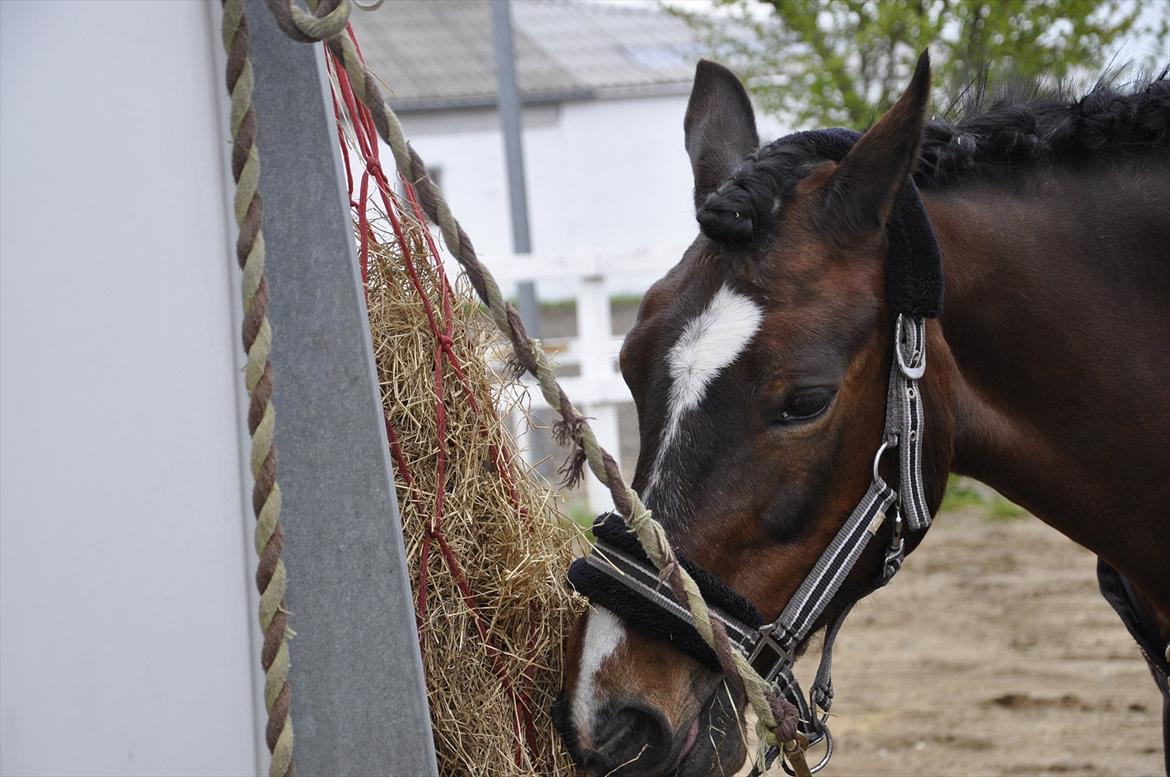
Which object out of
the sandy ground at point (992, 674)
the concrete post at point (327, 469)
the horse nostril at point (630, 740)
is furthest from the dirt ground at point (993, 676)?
the concrete post at point (327, 469)

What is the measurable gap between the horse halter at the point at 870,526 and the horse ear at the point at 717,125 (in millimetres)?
531

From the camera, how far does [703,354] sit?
73.8 inches

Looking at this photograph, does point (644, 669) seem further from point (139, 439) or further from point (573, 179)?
point (573, 179)

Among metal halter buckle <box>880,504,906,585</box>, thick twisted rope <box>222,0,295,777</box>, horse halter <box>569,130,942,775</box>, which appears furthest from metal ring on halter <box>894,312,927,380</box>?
thick twisted rope <box>222,0,295,777</box>

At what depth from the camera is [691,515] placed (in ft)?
6.05

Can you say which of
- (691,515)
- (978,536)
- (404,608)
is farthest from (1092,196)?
(978,536)

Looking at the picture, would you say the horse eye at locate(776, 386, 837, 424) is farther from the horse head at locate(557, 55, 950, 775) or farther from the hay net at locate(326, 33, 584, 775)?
the hay net at locate(326, 33, 584, 775)

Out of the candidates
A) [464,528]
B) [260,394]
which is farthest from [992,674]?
[260,394]

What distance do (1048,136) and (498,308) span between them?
1.29 m

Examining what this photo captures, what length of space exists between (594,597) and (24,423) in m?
0.89

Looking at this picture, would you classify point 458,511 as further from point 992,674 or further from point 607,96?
point 607,96

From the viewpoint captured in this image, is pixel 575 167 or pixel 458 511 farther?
pixel 575 167

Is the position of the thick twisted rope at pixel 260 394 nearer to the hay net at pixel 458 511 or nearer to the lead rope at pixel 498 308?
the lead rope at pixel 498 308

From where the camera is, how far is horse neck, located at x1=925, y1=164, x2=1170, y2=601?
2.08 metres
